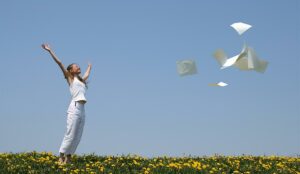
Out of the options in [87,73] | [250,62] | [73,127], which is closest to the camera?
[250,62]

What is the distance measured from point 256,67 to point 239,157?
23.9 feet

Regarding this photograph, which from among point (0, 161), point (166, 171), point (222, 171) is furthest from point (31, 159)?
point (222, 171)

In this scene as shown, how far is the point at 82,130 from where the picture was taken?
30.9ft

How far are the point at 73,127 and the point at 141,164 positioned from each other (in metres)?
1.57

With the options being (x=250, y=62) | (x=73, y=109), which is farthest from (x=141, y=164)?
(x=250, y=62)

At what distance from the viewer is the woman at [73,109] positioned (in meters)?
9.23

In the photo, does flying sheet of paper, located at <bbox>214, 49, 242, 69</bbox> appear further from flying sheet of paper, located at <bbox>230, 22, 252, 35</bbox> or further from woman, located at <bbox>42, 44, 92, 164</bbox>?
woman, located at <bbox>42, 44, 92, 164</bbox>

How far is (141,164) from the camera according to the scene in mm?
9719

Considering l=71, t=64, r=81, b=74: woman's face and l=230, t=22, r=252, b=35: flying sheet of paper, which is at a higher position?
l=71, t=64, r=81, b=74: woman's face

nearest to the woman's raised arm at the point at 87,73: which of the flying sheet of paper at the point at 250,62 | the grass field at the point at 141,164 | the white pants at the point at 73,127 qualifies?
the white pants at the point at 73,127

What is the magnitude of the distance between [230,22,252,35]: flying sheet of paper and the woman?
16.8ft

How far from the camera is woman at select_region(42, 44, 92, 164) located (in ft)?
30.3

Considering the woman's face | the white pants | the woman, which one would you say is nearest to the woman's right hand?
the woman

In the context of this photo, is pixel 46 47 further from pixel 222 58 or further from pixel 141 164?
pixel 222 58
